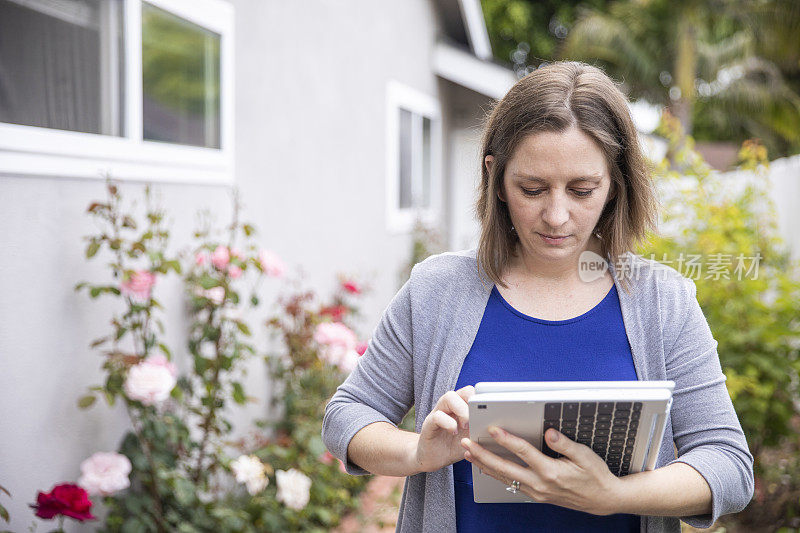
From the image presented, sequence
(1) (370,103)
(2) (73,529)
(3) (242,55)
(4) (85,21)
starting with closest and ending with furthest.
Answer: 1. (2) (73,529)
2. (4) (85,21)
3. (3) (242,55)
4. (1) (370,103)

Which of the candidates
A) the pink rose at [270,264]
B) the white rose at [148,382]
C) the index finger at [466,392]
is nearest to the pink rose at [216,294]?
the pink rose at [270,264]

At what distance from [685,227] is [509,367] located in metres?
3.27

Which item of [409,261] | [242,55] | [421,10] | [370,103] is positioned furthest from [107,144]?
[421,10]

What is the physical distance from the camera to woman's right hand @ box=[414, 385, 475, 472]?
1256mm

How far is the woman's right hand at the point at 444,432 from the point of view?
4.12 feet

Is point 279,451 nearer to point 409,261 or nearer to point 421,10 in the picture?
point 409,261

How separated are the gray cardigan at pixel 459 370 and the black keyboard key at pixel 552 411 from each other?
29 centimetres

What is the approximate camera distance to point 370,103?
6.55 meters

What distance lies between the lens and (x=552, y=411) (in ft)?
3.84

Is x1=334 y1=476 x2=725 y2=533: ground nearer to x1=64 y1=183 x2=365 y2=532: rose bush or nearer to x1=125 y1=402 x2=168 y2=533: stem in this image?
x1=64 y1=183 x2=365 y2=532: rose bush

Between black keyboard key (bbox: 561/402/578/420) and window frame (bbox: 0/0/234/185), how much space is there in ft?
6.57

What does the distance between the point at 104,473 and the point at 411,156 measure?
5.99 m

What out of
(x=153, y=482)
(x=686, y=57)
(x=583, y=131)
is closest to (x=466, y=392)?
(x=583, y=131)

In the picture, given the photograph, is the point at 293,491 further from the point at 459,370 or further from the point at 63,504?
the point at 459,370
